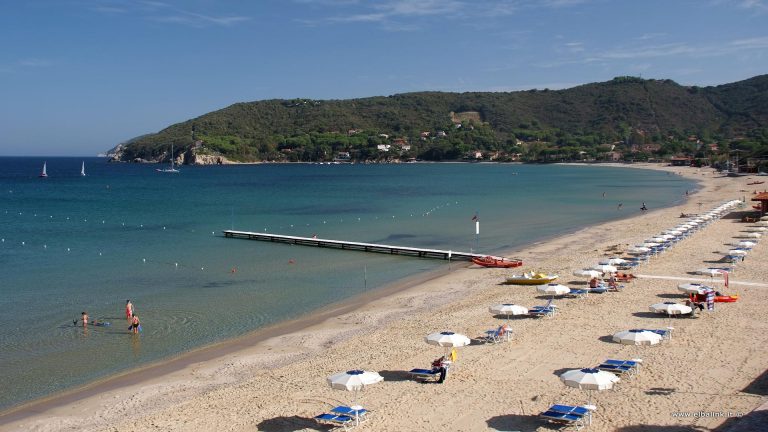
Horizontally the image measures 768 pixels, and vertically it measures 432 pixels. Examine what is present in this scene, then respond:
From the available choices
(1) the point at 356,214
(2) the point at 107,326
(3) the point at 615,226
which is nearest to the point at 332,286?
(2) the point at 107,326

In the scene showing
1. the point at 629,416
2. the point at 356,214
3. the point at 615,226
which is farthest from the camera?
the point at 356,214

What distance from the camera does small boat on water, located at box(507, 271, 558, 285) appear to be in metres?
27.7

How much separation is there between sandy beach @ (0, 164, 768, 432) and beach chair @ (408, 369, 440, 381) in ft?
0.78

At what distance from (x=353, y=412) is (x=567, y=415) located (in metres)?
4.35

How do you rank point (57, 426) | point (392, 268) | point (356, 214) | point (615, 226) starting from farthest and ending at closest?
point (356, 214) < point (615, 226) < point (392, 268) < point (57, 426)

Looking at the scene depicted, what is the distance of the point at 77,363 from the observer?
19328mm

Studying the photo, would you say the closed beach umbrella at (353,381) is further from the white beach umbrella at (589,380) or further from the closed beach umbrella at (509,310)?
the closed beach umbrella at (509,310)

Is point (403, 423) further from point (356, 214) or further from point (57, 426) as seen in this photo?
point (356, 214)

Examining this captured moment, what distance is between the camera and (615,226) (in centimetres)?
4922

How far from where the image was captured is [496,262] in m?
33.7

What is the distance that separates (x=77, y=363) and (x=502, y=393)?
12.4 metres

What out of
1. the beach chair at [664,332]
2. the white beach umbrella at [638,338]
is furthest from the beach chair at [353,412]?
the beach chair at [664,332]

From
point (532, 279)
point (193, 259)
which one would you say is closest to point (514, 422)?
point (532, 279)

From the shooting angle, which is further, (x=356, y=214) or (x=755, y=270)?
(x=356, y=214)
